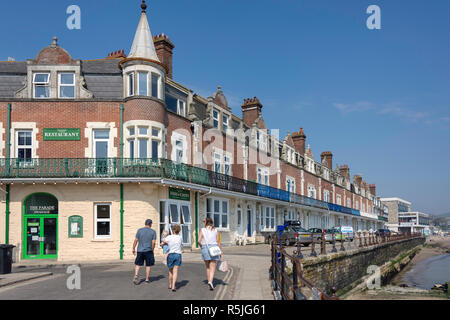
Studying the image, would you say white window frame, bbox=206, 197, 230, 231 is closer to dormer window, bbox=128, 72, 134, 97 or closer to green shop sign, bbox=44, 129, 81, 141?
dormer window, bbox=128, 72, 134, 97

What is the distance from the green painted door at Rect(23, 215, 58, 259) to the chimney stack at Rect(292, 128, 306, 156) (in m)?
31.1

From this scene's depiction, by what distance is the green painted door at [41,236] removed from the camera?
20078 mm

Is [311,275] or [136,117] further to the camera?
[136,117]

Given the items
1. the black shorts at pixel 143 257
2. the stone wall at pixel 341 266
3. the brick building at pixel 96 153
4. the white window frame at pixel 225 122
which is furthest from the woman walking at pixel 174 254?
A: the white window frame at pixel 225 122

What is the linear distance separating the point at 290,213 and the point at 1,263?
29.6 m

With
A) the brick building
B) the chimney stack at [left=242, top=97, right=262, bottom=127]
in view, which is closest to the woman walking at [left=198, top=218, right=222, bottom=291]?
the brick building

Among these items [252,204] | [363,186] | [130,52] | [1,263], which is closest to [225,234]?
[252,204]

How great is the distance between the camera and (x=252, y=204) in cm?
3203

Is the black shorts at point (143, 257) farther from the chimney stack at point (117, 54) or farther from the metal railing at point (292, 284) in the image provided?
the chimney stack at point (117, 54)

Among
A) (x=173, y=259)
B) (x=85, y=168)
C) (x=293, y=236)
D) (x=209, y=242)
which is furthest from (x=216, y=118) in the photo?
(x=173, y=259)

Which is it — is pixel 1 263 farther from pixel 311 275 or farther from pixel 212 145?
pixel 212 145

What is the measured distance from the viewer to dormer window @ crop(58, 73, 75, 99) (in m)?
21.5

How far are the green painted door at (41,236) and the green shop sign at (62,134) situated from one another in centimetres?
374

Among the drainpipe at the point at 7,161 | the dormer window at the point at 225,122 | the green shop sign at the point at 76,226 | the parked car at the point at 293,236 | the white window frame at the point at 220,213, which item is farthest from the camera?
the dormer window at the point at 225,122
